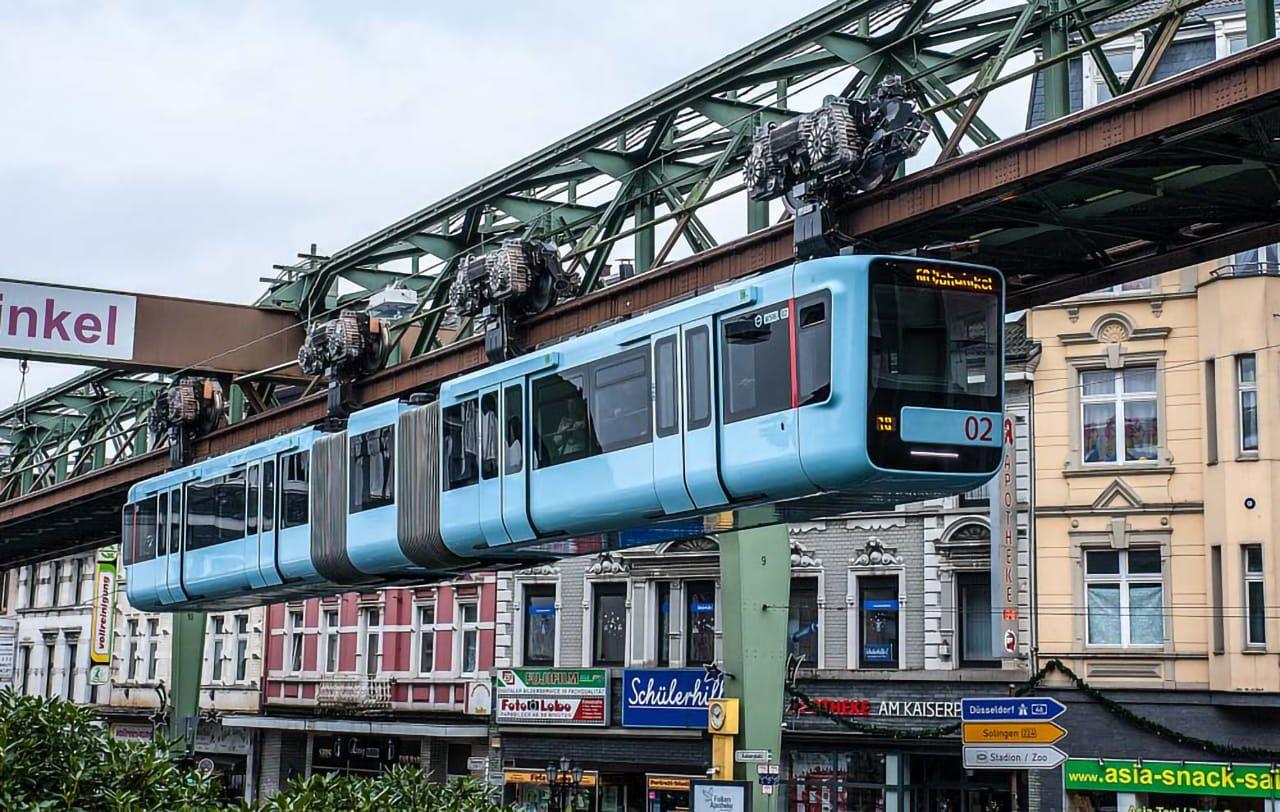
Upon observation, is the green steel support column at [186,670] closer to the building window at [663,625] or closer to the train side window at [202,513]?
the train side window at [202,513]

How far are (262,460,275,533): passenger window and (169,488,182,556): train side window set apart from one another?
386 cm

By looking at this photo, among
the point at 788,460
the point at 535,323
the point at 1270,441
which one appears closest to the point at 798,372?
the point at 788,460

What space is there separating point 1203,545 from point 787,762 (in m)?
10.0

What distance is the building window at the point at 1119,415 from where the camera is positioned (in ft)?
111

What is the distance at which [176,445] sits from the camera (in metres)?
36.4

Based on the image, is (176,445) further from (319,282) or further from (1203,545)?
(1203,545)

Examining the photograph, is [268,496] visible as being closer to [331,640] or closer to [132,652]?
[331,640]

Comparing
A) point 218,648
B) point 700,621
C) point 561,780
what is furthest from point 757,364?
point 218,648

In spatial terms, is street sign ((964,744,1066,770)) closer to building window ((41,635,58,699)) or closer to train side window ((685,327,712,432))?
train side window ((685,327,712,432))

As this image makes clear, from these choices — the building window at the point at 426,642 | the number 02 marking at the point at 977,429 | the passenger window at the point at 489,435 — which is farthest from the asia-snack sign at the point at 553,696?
the number 02 marking at the point at 977,429

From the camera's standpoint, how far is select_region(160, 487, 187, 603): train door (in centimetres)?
3266

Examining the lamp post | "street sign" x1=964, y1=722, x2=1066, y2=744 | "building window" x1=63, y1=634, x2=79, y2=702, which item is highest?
"building window" x1=63, y1=634, x2=79, y2=702

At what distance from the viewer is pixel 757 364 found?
17.0 meters

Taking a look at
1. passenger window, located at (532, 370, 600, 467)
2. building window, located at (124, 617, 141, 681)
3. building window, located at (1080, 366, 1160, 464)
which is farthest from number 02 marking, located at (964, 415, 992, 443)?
building window, located at (124, 617, 141, 681)
